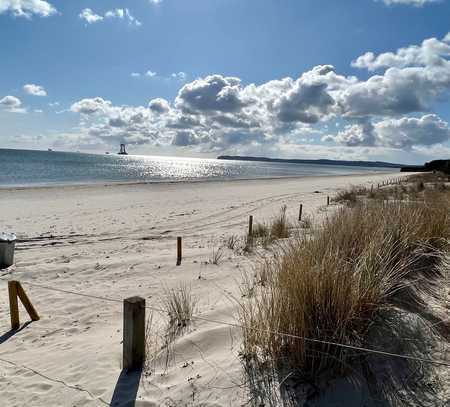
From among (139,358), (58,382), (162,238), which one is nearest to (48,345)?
(58,382)

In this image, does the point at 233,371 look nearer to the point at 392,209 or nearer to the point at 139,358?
the point at 139,358

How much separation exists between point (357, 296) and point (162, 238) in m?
7.04

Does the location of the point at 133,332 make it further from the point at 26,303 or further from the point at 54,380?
the point at 26,303

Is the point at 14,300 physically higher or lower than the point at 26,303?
higher

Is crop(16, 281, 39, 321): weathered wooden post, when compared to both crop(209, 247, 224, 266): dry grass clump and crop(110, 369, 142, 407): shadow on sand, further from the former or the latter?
crop(209, 247, 224, 266): dry grass clump

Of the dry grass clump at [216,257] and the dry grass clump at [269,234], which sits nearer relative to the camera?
the dry grass clump at [216,257]

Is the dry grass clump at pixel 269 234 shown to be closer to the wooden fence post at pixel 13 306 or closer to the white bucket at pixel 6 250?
the wooden fence post at pixel 13 306

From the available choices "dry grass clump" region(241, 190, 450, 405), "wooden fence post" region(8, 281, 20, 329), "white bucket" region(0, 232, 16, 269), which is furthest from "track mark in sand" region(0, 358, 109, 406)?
"white bucket" region(0, 232, 16, 269)

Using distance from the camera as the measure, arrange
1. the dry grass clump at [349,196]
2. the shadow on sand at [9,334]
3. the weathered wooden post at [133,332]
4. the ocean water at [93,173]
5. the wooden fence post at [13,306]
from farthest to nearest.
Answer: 1. the ocean water at [93,173]
2. the dry grass clump at [349,196]
3. the wooden fence post at [13,306]
4. the shadow on sand at [9,334]
5. the weathered wooden post at [133,332]

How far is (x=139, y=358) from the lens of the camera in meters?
2.90

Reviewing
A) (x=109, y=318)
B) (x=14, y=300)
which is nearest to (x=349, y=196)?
(x=109, y=318)

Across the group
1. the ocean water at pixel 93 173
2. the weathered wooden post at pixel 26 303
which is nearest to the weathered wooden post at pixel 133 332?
the weathered wooden post at pixel 26 303

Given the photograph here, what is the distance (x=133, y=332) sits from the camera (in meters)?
2.79

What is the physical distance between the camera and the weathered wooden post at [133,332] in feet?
9.09
